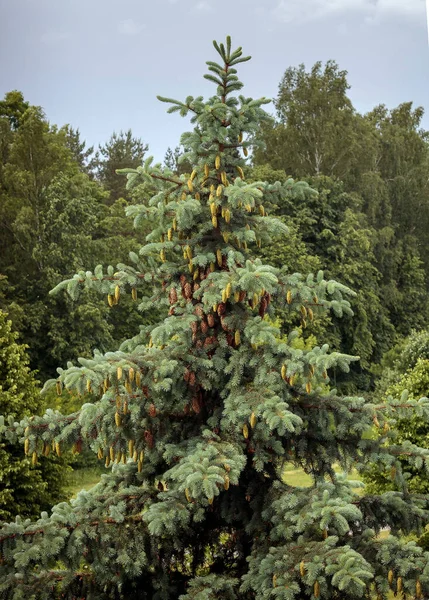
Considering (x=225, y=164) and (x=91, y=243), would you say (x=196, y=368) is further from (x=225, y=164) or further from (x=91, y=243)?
(x=91, y=243)

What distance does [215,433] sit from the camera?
6.21 m

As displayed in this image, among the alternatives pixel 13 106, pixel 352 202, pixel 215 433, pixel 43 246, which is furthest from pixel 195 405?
pixel 352 202

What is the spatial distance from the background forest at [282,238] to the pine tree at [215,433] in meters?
5.62

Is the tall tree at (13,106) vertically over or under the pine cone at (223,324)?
over

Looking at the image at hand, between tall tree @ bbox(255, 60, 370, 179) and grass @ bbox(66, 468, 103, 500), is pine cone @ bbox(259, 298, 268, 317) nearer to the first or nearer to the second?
grass @ bbox(66, 468, 103, 500)

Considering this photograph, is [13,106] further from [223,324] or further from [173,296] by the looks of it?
[223,324]

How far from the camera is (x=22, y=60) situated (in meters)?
32.5

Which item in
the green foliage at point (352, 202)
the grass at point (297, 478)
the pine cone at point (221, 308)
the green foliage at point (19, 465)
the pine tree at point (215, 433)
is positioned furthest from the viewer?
the green foliage at point (352, 202)

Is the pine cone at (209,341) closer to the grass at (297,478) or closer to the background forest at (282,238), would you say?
the background forest at (282,238)

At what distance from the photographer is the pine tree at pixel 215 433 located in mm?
5727

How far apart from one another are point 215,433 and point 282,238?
2237cm

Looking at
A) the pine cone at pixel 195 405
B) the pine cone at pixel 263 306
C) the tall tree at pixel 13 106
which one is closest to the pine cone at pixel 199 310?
the pine cone at pixel 263 306

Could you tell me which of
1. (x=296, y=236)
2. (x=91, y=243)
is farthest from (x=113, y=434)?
(x=296, y=236)

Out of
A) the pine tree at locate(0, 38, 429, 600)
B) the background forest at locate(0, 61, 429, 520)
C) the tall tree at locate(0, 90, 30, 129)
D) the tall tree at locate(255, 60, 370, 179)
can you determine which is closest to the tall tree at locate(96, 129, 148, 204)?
the background forest at locate(0, 61, 429, 520)
